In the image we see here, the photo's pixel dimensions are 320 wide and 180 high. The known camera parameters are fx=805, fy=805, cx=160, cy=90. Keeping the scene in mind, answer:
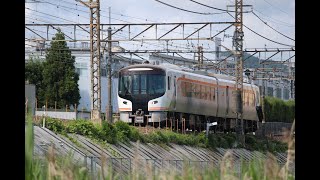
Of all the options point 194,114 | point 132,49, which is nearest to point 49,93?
point 194,114

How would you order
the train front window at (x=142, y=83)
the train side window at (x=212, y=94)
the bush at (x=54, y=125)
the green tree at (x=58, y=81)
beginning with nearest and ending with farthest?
the bush at (x=54, y=125), the green tree at (x=58, y=81), the train front window at (x=142, y=83), the train side window at (x=212, y=94)

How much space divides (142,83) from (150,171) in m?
14.2

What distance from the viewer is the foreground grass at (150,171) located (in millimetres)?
3131

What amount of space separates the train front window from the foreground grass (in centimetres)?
1382

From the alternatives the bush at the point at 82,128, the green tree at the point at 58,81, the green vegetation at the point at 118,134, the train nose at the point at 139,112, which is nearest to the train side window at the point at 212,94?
the train nose at the point at 139,112

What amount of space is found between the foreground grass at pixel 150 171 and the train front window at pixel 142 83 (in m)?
13.8

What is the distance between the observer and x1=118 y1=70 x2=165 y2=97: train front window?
17266 millimetres

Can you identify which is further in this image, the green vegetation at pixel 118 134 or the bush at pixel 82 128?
the bush at pixel 82 128

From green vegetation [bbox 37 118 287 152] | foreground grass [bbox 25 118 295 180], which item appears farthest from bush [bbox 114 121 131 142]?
foreground grass [bbox 25 118 295 180]

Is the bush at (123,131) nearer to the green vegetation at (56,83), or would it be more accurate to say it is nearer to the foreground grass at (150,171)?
the green vegetation at (56,83)

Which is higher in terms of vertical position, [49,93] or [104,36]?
[104,36]
